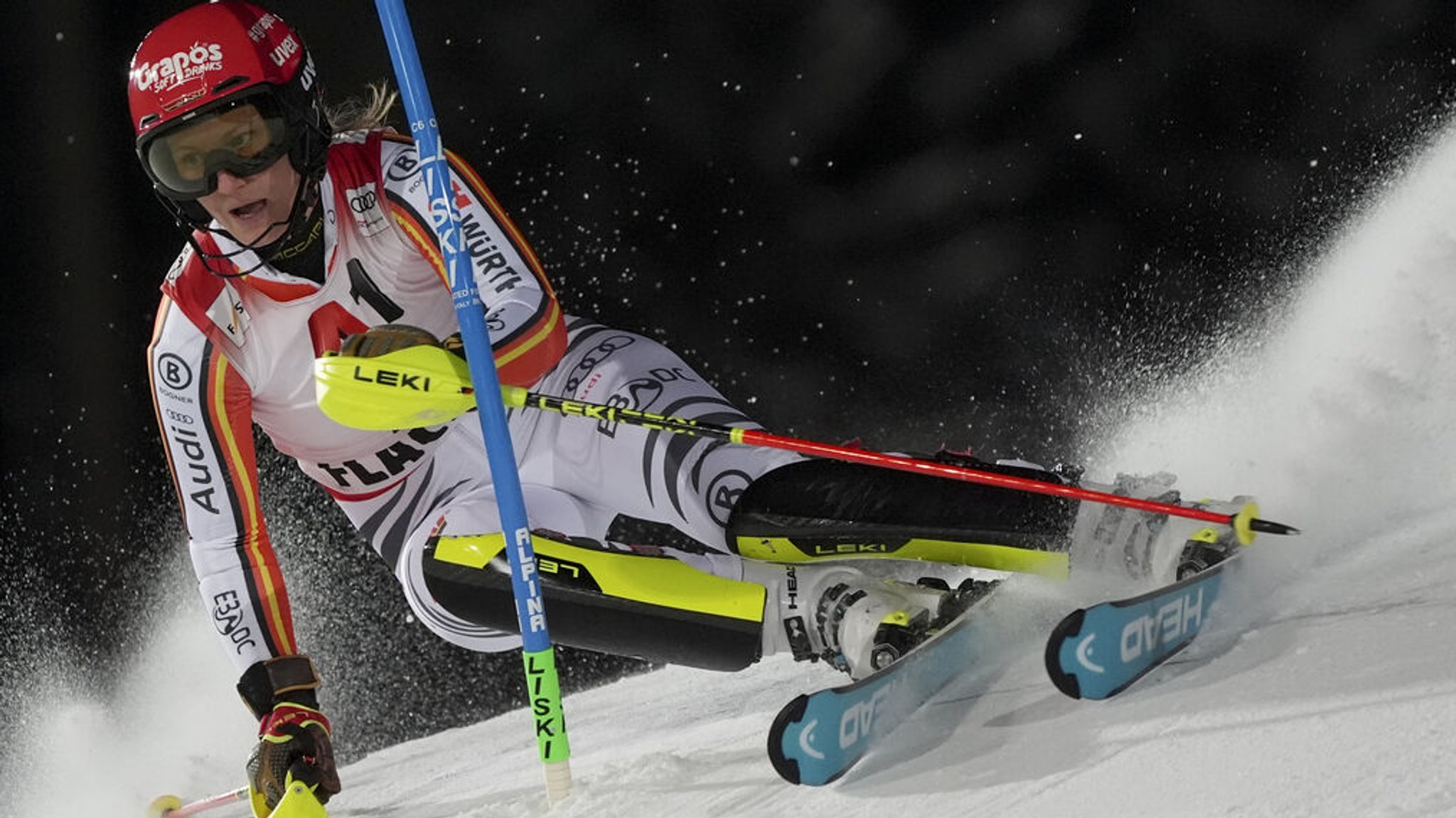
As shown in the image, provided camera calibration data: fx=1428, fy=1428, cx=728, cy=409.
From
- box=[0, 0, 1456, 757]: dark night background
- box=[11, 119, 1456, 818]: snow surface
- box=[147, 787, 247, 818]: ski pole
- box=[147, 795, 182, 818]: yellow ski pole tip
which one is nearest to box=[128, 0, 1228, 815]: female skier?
box=[11, 119, 1456, 818]: snow surface

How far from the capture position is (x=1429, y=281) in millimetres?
2379

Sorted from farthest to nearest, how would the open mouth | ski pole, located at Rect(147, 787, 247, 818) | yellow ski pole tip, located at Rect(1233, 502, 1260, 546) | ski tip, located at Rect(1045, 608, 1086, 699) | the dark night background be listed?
the dark night background, ski pole, located at Rect(147, 787, 247, 818), the open mouth, yellow ski pole tip, located at Rect(1233, 502, 1260, 546), ski tip, located at Rect(1045, 608, 1086, 699)

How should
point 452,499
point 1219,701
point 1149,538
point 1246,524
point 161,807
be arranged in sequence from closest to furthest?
point 1219,701 → point 1246,524 → point 1149,538 → point 452,499 → point 161,807

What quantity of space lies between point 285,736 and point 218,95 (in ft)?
2.62

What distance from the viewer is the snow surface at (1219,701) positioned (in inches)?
50.3

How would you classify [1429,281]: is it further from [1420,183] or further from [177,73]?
[177,73]

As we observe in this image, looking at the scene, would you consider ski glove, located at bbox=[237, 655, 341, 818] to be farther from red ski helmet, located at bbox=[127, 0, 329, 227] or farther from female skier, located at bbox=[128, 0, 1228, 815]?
red ski helmet, located at bbox=[127, 0, 329, 227]

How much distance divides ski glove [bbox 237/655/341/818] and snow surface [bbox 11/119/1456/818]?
24 centimetres

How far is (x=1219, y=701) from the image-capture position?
142 centimetres

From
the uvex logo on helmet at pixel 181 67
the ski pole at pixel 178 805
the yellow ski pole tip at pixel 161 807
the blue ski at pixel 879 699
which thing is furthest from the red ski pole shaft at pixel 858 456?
the yellow ski pole tip at pixel 161 807

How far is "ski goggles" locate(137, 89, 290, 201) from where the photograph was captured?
5.90 ft

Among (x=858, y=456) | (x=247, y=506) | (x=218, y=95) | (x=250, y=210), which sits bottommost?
(x=858, y=456)

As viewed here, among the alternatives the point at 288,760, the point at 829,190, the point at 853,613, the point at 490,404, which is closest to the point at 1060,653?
the point at 853,613

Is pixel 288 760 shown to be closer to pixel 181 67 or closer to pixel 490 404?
pixel 490 404
